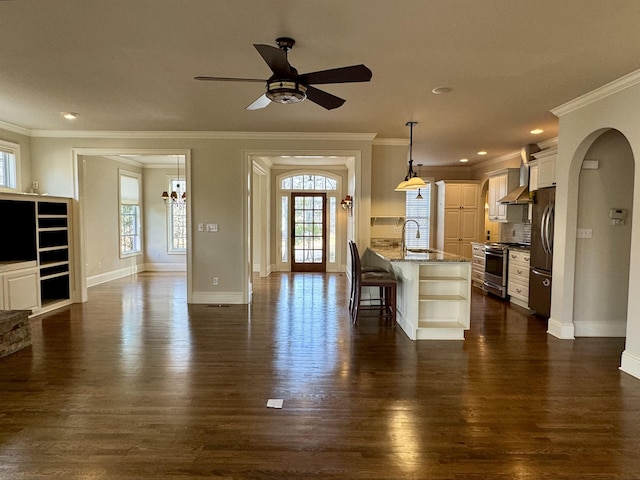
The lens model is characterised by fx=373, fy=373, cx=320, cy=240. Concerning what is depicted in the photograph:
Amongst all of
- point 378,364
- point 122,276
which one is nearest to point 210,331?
point 378,364

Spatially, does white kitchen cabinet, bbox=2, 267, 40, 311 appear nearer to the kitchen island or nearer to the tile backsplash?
the kitchen island

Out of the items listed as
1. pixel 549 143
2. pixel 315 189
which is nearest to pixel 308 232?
pixel 315 189

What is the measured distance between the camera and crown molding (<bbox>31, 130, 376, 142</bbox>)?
18.7ft

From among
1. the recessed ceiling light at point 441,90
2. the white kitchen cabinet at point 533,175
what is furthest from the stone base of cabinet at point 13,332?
the white kitchen cabinet at point 533,175

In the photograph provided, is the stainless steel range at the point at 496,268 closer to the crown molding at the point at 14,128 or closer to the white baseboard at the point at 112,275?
the white baseboard at the point at 112,275

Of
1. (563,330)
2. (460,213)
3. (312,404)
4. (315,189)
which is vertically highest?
(315,189)

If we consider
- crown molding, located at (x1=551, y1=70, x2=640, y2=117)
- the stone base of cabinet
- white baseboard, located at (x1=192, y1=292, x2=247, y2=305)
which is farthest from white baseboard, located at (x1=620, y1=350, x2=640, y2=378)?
the stone base of cabinet

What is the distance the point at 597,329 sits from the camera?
171 inches

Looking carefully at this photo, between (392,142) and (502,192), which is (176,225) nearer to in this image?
(392,142)

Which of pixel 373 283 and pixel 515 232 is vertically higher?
pixel 515 232

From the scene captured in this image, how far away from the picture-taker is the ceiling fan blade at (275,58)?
2.26 metres

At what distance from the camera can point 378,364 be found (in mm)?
3480

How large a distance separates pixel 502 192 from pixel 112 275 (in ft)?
27.1

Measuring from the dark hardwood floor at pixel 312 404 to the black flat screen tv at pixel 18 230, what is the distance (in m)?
1.25
